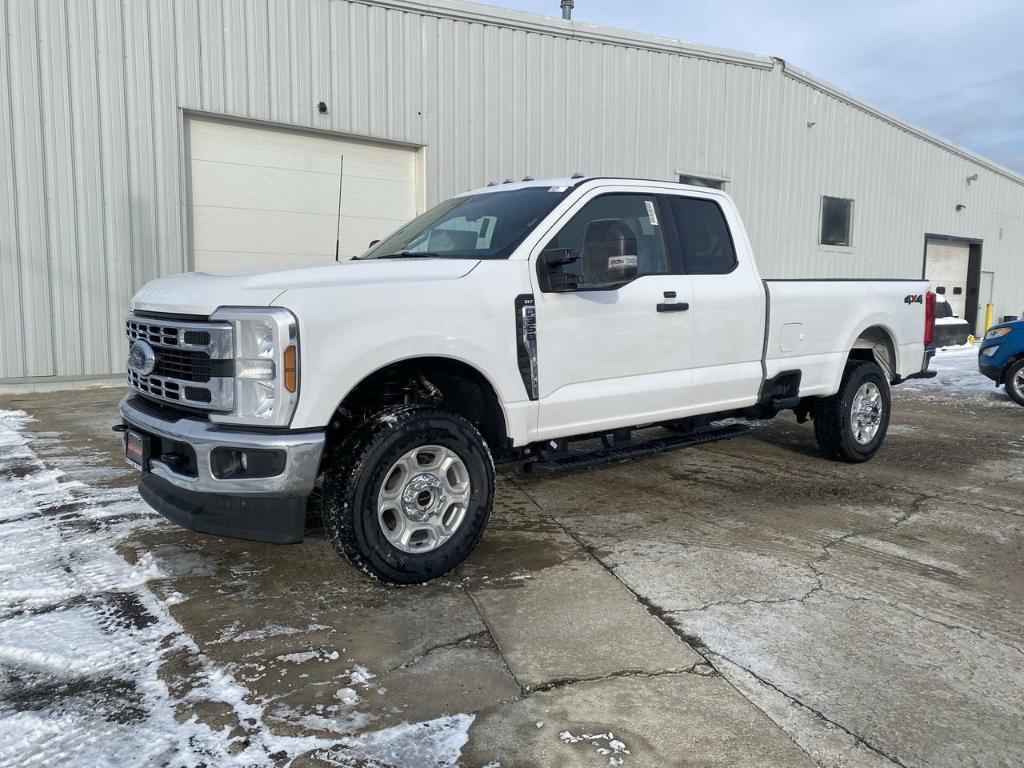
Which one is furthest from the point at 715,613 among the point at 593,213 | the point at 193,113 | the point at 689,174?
the point at 689,174

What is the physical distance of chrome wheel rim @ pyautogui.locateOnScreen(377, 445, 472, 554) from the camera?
373 cm

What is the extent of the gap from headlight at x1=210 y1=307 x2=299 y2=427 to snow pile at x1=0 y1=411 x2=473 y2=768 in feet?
3.26

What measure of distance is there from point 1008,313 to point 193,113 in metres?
23.2

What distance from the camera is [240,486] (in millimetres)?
3363

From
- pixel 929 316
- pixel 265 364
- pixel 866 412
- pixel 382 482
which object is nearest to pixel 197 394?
pixel 265 364

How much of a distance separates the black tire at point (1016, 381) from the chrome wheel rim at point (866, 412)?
469cm

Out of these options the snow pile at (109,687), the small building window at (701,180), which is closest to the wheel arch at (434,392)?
the snow pile at (109,687)

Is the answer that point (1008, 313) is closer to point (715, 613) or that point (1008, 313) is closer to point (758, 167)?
point (758, 167)

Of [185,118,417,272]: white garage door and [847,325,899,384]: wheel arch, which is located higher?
[185,118,417,272]: white garage door

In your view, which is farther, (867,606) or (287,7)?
(287,7)

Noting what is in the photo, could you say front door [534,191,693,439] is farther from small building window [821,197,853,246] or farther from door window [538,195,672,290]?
small building window [821,197,853,246]

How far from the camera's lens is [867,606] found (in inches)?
144

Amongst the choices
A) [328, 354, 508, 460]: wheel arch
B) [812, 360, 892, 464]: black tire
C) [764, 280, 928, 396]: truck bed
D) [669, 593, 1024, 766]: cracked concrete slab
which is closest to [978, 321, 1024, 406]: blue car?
[764, 280, 928, 396]: truck bed

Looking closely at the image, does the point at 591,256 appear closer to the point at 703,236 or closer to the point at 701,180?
the point at 703,236
